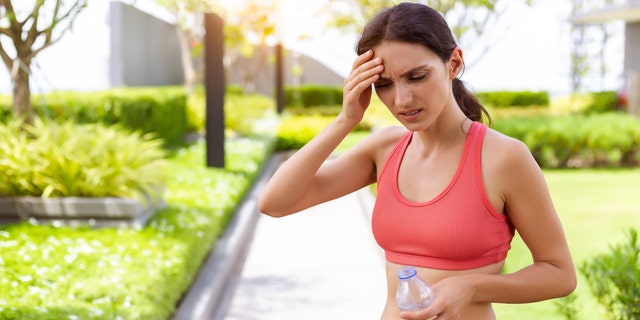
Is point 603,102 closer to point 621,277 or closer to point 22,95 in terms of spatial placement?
point 22,95

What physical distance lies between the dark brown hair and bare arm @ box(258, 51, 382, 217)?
0.06 meters

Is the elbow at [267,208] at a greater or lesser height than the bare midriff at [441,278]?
greater

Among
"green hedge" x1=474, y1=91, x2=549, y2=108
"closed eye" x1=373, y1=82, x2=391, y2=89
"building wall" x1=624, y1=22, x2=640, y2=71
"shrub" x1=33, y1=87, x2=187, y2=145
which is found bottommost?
"green hedge" x1=474, y1=91, x2=549, y2=108

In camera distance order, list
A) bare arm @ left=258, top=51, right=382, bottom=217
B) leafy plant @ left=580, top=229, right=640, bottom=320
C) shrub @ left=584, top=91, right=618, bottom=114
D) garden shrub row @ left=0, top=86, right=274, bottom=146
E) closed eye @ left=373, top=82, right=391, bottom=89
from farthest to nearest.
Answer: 1. shrub @ left=584, top=91, right=618, bottom=114
2. garden shrub row @ left=0, top=86, right=274, bottom=146
3. leafy plant @ left=580, top=229, right=640, bottom=320
4. bare arm @ left=258, top=51, right=382, bottom=217
5. closed eye @ left=373, top=82, right=391, bottom=89

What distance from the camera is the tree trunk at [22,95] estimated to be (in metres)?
7.41

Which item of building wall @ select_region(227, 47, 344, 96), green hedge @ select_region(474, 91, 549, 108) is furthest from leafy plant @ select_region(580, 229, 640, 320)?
building wall @ select_region(227, 47, 344, 96)

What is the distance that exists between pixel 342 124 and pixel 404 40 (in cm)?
32

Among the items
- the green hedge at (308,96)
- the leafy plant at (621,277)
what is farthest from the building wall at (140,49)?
the leafy plant at (621,277)

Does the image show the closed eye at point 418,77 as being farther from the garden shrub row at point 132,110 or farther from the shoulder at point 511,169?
the garden shrub row at point 132,110

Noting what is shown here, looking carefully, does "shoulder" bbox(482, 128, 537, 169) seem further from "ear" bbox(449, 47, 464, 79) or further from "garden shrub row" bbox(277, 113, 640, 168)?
"garden shrub row" bbox(277, 113, 640, 168)

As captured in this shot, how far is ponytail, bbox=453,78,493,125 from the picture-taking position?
2.17 meters

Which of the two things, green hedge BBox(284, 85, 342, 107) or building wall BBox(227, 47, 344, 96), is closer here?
green hedge BBox(284, 85, 342, 107)

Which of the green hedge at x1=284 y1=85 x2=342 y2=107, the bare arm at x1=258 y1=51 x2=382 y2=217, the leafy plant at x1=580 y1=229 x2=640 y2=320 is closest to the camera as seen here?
the bare arm at x1=258 y1=51 x2=382 y2=217

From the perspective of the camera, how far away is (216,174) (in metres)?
11.5
